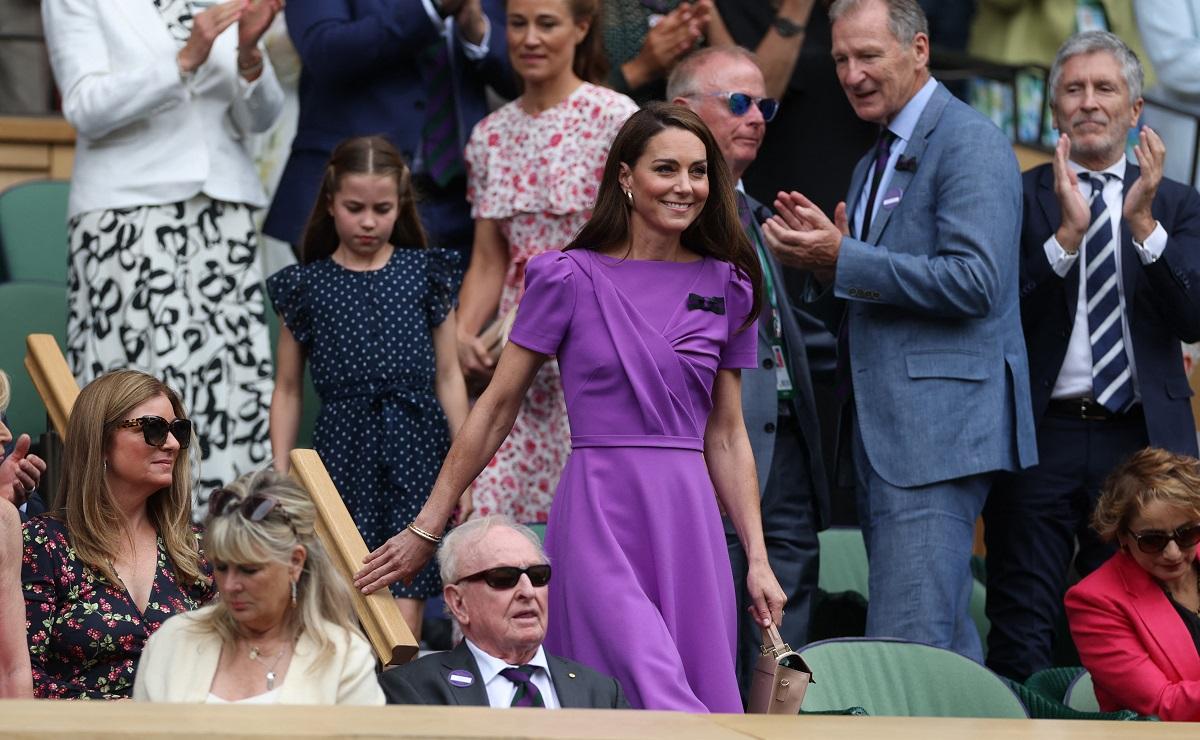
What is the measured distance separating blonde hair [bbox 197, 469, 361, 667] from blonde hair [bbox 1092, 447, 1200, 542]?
2.42 metres

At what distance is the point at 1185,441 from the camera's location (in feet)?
20.5

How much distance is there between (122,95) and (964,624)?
10.3ft

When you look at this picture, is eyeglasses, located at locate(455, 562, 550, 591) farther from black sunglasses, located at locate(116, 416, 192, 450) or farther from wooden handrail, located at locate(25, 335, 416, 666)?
black sunglasses, located at locate(116, 416, 192, 450)

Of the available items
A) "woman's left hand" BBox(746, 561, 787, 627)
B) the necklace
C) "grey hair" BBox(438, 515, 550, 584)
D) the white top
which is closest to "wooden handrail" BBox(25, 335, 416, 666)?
"grey hair" BBox(438, 515, 550, 584)

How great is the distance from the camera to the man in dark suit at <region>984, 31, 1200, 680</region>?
620 cm

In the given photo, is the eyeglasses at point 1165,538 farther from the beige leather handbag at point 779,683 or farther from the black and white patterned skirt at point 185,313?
the black and white patterned skirt at point 185,313

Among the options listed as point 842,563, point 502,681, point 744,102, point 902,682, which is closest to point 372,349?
point 744,102

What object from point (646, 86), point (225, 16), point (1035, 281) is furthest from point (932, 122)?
point (225, 16)

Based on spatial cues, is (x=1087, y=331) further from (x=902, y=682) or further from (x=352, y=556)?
(x=352, y=556)

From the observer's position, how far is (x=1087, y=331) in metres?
6.34

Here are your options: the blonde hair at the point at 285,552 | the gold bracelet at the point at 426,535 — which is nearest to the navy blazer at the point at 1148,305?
the gold bracelet at the point at 426,535

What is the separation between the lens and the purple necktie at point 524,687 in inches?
171

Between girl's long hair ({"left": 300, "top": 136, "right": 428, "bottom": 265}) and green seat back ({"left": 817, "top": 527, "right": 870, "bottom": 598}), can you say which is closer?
girl's long hair ({"left": 300, "top": 136, "right": 428, "bottom": 265})

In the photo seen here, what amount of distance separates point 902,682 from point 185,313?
2.83 meters
